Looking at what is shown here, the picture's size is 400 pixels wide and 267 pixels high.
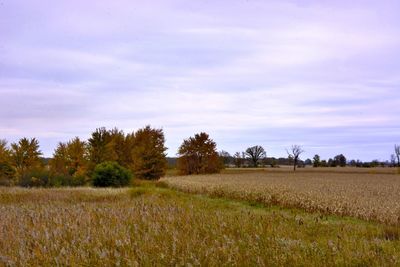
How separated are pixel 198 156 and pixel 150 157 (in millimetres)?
18367

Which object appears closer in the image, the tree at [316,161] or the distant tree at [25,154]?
the distant tree at [25,154]

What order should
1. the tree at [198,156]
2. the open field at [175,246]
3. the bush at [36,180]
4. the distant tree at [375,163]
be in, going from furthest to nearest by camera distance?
the distant tree at [375,163]
the tree at [198,156]
the bush at [36,180]
the open field at [175,246]

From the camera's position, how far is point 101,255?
500cm

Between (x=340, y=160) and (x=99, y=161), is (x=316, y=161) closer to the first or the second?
(x=340, y=160)

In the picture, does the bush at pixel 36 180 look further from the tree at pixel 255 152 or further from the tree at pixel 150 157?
the tree at pixel 255 152

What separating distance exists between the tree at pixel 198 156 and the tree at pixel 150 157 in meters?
14.5

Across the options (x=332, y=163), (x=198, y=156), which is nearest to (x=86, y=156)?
(x=198, y=156)

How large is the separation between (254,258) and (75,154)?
5662 centimetres

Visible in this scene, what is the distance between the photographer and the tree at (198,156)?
76.5m

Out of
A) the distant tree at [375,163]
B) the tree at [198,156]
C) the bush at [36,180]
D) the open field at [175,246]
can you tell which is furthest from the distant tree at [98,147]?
the distant tree at [375,163]

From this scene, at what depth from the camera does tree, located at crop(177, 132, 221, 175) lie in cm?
7650

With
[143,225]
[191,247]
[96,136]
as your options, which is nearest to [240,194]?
[143,225]

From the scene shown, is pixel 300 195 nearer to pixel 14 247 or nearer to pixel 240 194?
pixel 240 194

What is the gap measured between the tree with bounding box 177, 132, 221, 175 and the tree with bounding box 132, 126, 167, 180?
14.5 m
